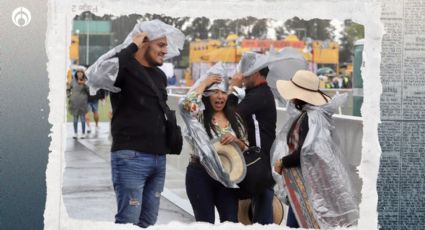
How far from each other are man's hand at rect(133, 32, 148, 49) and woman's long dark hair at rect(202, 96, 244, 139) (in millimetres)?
699

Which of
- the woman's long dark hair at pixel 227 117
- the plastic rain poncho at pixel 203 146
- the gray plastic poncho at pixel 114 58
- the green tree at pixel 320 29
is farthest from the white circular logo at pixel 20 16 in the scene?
the green tree at pixel 320 29

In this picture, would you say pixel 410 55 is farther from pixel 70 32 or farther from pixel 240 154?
pixel 70 32

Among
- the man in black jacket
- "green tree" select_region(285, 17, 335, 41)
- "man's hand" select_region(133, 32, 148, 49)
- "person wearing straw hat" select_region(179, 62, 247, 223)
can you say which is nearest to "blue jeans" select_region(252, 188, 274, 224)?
the man in black jacket

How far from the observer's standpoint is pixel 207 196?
5.05 metres

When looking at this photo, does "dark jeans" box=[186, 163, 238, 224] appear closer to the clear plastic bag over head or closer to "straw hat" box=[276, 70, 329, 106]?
the clear plastic bag over head

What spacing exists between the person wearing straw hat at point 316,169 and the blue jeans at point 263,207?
41 centimetres

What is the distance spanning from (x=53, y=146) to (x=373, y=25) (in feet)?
6.01

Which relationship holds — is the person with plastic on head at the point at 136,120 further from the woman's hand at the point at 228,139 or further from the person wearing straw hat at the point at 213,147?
the woman's hand at the point at 228,139

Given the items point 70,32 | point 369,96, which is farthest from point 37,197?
point 369,96

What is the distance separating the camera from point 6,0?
4375 millimetres

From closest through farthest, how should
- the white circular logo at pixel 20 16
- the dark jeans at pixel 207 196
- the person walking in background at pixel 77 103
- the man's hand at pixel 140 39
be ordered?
the white circular logo at pixel 20 16, the man's hand at pixel 140 39, the dark jeans at pixel 207 196, the person walking in background at pixel 77 103

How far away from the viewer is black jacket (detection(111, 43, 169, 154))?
178 inches

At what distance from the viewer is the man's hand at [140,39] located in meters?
4.62

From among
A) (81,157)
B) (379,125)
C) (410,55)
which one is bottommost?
(81,157)
